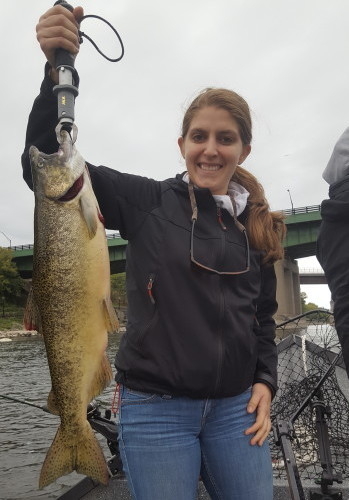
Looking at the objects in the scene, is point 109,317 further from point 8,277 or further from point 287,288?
point 287,288

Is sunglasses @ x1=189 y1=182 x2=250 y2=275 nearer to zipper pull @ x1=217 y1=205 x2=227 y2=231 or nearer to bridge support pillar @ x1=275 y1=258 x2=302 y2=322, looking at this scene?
zipper pull @ x1=217 y1=205 x2=227 y2=231

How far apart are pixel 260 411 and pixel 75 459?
1.01 meters

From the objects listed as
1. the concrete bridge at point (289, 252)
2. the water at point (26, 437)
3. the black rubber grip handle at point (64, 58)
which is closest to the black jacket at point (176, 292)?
the black rubber grip handle at point (64, 58)

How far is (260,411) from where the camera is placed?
8.66 feet

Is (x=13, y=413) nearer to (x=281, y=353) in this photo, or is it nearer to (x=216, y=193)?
(x=281, y=353)

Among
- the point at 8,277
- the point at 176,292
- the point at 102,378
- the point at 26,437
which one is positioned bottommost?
the point at 26,437

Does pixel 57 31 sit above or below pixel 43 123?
above

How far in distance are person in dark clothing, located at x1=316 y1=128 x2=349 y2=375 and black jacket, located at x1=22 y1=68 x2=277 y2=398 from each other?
0.40 meters

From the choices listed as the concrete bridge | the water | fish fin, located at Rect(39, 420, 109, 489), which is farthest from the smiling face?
the concrete bridge

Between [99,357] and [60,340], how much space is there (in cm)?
23

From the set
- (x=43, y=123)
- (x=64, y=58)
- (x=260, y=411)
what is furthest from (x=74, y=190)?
(x=260, y=411)

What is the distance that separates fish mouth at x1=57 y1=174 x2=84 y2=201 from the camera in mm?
2541

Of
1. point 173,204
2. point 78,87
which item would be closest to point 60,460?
point 173,204

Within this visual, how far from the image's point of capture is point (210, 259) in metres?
2.53
